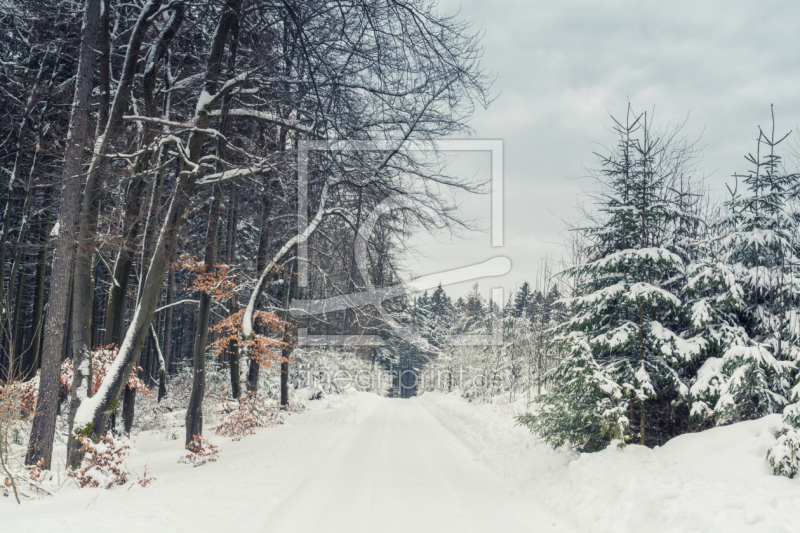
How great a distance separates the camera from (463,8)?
656 cm

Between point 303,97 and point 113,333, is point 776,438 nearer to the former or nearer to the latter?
point 303,97

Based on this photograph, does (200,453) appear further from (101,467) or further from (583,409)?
(583,409)

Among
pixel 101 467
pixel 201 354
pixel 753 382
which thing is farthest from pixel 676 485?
pixel 201 354

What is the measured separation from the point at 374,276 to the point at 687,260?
6690 millimetres

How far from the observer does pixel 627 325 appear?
7395mm

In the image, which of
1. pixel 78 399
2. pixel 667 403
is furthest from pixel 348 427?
pixel 667 403

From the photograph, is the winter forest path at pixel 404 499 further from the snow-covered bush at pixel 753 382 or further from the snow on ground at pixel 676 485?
the snow-covered bush at pixel 753 382

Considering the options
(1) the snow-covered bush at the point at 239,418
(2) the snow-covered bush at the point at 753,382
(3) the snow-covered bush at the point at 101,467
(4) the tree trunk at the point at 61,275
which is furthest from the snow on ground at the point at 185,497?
(2) the snow-covered bush at the point at 753,382

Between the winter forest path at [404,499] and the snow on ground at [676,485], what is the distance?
1.77 feet

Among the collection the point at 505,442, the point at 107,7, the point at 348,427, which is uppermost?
the point at 107,7

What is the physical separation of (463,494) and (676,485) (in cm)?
298

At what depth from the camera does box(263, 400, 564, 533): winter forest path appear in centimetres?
527

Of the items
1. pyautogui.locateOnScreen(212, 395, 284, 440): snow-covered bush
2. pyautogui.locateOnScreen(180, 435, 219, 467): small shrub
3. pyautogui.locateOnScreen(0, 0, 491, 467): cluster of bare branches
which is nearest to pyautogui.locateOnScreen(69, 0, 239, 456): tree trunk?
pyautogui.locateOnScreen(0, 0, 491, 467): cluster of bare branches

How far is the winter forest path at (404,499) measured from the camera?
17.3 ft
